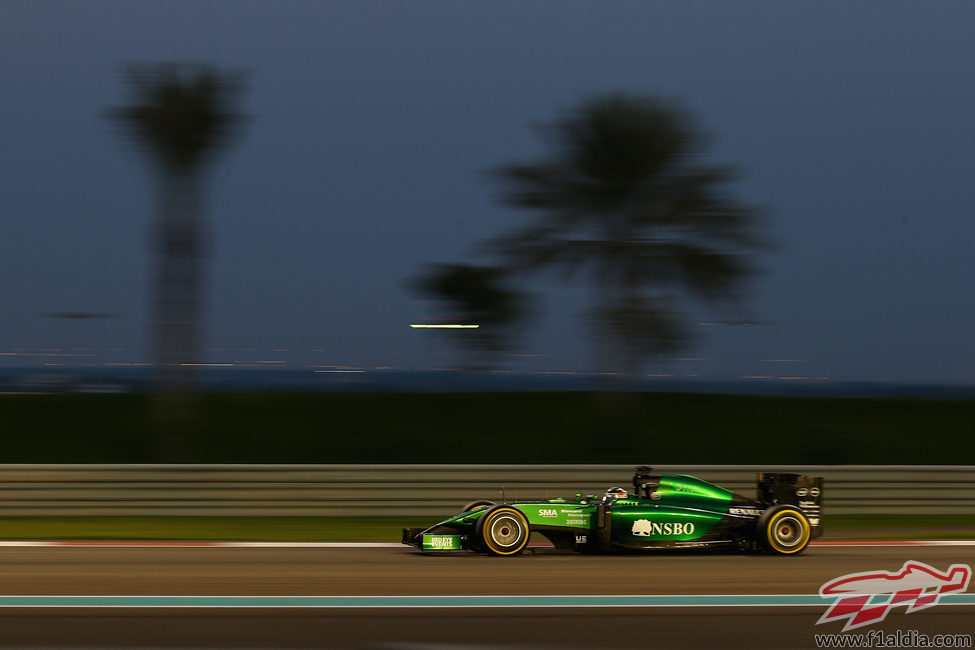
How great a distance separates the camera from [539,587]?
25.9ft

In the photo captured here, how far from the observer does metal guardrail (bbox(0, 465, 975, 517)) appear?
13.4m

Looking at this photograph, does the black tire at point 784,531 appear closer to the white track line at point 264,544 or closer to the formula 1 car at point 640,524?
the formula 1 car at point 640,524

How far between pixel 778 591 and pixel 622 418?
32.7 feet

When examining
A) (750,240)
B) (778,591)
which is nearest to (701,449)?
(750,240)

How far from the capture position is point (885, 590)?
7.60 meters

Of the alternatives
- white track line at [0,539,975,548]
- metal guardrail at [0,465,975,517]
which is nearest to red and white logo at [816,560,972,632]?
white track line at [0,539,975,548]

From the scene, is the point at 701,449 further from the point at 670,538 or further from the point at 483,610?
the point at 483,610

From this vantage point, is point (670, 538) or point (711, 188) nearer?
point (670, 538)

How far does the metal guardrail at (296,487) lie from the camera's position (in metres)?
13.4
